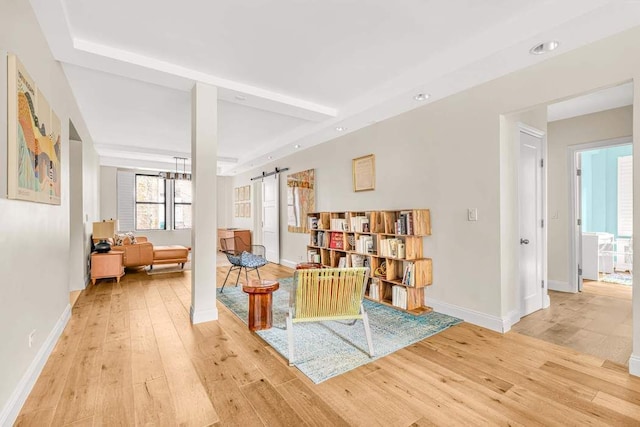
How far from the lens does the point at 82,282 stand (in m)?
4.71

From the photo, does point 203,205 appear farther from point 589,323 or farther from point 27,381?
point 589,323

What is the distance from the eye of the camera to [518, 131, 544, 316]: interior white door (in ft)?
11.3

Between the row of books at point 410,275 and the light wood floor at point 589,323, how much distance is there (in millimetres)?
1063

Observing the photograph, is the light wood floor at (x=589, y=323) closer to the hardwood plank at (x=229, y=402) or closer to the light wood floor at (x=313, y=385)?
the light wood floor at (x=313, y=385)

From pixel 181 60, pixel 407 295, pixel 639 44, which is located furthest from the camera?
pixel 407 295

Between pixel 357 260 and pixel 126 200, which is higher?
pixel 126 200

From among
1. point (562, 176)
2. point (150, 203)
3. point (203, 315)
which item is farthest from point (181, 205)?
point (562, 176)

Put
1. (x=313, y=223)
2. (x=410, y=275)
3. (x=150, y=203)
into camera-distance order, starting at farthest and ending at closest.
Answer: (x=150, y=203) → (x=313, y=223) → (x=410, y=275)

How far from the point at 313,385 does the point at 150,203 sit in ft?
28.4

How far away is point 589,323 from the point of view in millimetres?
3232

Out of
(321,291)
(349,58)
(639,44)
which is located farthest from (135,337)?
(639,44)

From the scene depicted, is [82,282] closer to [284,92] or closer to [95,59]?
[95,59]

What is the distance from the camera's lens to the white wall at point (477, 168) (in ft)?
8.41

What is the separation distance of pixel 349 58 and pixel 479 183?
6.03 feet
